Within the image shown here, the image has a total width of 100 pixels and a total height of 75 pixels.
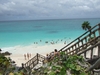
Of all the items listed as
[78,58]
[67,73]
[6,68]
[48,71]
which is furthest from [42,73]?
[78,58]

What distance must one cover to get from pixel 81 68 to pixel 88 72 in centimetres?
24

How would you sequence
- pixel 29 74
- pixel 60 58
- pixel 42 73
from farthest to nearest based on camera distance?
pixel 60 58, pixel 42 73, pixel 29 74

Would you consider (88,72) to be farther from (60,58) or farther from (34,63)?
(34,63)

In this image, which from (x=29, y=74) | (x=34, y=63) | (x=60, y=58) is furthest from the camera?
(x=34, y=63)

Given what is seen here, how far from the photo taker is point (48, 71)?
144 inches

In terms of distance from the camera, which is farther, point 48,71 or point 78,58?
point 78,58

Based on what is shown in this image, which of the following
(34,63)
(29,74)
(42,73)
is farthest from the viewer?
(34,63)

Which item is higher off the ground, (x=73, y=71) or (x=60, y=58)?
(x=60, y=58)

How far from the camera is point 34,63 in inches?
621

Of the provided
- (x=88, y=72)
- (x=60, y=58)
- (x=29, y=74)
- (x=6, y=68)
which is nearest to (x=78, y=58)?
(x=60, y=58)

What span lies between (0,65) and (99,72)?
7.15ft

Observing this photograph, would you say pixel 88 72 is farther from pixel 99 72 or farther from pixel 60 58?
pixel 60 58

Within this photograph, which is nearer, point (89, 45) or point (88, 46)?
point (89, 45)

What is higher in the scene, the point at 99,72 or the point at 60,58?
the point at 60,58
